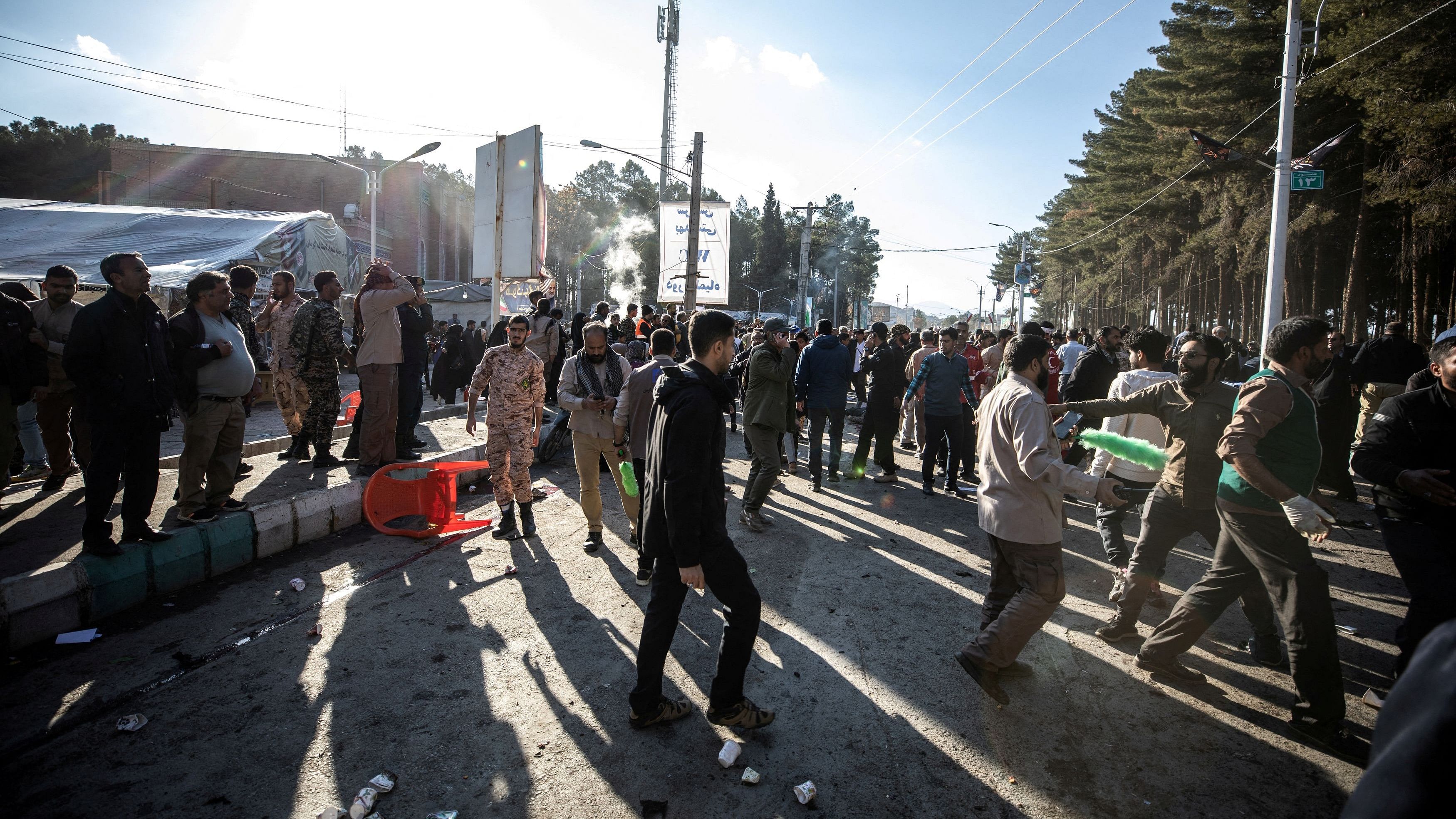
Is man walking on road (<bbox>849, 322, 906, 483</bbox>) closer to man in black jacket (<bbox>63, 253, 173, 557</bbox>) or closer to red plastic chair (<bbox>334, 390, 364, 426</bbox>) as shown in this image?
red plastic chair (<bbox>334, 390, 364, 426</bbox>)

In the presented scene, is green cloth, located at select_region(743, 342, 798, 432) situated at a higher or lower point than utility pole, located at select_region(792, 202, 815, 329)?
lower

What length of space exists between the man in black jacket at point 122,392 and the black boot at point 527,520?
7.91ft

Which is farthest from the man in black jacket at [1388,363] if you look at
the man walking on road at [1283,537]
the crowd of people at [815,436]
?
the man walking on road at [1283,537]

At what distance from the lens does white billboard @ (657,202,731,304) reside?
2034cm

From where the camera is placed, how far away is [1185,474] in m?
3.97

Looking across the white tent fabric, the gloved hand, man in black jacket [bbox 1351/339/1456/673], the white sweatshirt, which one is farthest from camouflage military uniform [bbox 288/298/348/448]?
the white tent fabric

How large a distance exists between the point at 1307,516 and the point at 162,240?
71.2 feet

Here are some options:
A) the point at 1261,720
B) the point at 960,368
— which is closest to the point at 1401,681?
the point at 1261,720

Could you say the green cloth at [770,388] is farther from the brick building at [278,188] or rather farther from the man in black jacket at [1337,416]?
the brick building at [278,188]

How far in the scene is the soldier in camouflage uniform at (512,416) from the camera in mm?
5766

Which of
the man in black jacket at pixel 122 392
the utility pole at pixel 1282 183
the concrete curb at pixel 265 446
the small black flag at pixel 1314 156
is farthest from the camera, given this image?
the small black flag at pixel 1314 156

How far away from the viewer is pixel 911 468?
9.84 meters

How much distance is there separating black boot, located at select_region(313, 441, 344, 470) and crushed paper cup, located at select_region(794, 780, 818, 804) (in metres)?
6.61

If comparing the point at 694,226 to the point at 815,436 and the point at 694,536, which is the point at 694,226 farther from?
the point at 694,536
